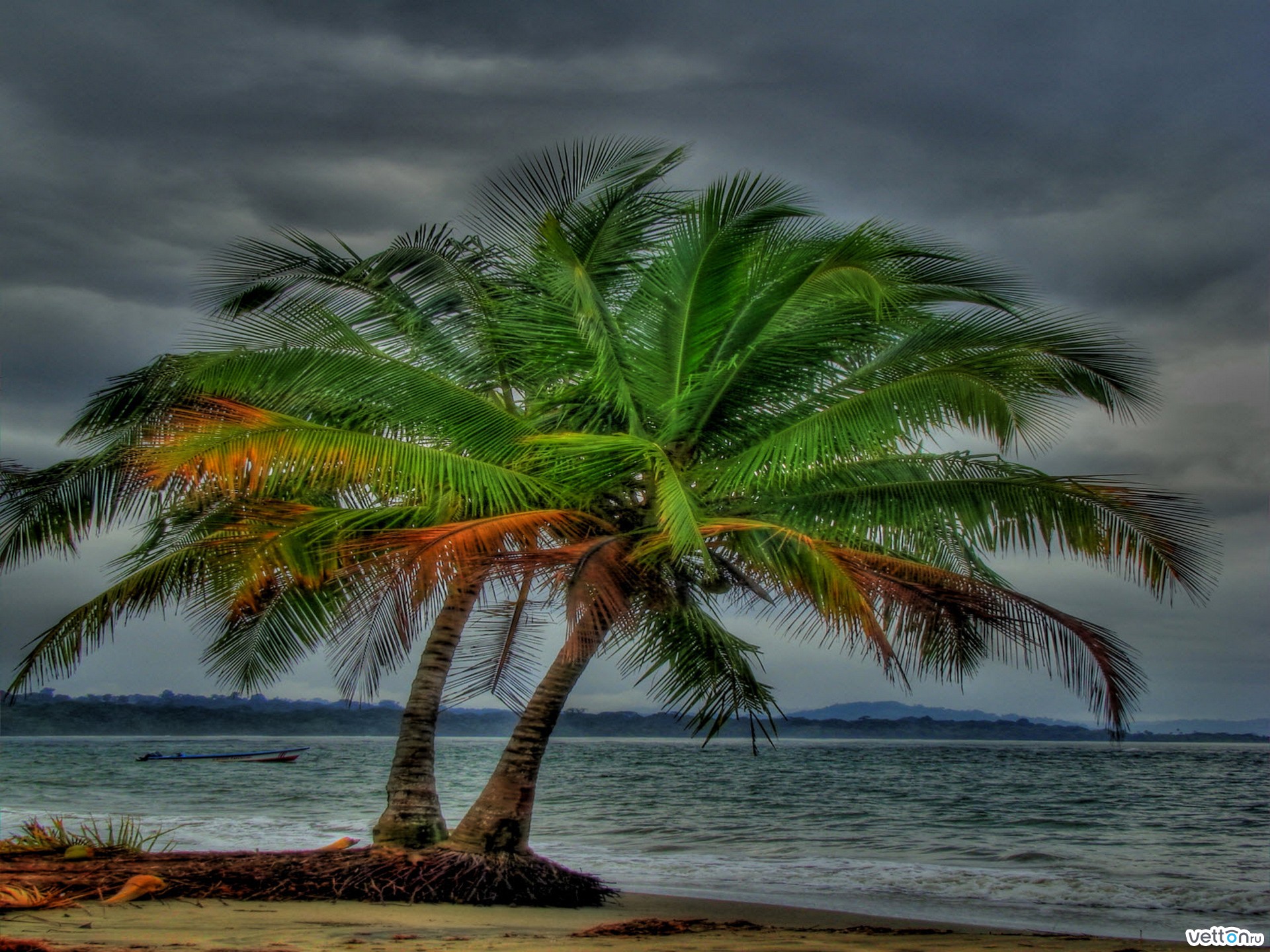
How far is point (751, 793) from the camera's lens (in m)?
36.2

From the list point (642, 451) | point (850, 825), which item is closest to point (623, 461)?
point (642, 451)

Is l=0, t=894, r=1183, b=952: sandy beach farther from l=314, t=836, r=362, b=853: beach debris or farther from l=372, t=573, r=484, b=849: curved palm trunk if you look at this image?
l=314, t=836, r=362, b=853: beach debris

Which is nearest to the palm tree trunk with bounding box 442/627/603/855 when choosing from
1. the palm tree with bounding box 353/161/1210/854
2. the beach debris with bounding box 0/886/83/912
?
the palm tree with bounding box 353/161/1210/854

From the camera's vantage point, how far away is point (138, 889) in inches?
341

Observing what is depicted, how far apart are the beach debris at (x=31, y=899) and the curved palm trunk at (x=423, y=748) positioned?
2.76 meters

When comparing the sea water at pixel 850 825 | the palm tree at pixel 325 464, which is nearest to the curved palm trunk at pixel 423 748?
the palm tree at pixel 325 464

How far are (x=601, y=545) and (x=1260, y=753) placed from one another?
91721mm

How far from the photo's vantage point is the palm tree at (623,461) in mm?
8148

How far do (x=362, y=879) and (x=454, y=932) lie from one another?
201 cm

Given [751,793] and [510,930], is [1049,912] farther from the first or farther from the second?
[751,793]

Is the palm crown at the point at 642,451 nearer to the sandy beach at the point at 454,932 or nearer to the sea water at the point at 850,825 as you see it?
the sandy beach at the point at 454,932

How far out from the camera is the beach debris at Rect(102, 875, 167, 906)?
28.1ft

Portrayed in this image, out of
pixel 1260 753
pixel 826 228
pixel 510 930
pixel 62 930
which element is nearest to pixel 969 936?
pixel 510 930

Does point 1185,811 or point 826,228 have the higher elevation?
point 826,228
